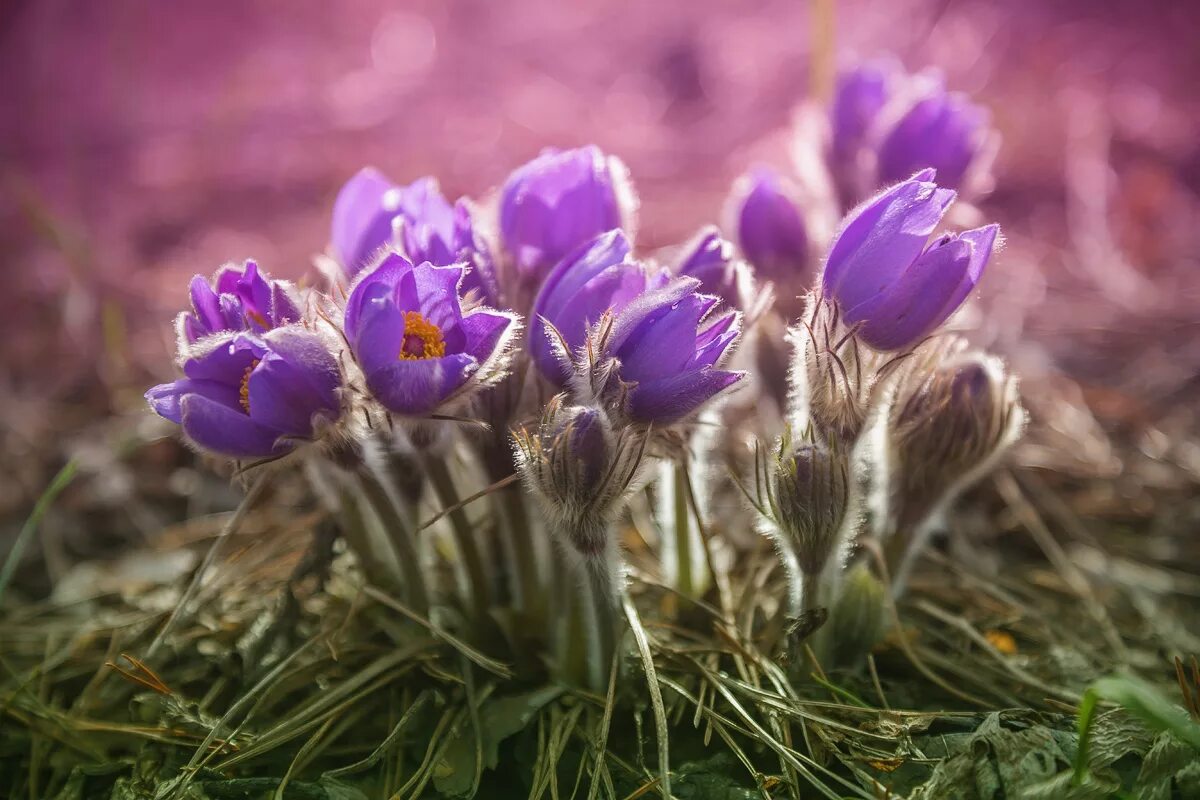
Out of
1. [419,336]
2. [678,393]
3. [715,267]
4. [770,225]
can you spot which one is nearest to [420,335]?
[419,336]

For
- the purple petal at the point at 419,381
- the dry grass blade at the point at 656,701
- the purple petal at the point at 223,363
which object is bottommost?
the dry grass blade at the point at 656,701

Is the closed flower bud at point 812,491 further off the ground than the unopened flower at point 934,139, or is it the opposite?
→ the unopened flower at point 934,139

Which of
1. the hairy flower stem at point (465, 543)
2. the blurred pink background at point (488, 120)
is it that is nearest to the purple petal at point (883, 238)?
the hairy flower stem at point (465, 543)

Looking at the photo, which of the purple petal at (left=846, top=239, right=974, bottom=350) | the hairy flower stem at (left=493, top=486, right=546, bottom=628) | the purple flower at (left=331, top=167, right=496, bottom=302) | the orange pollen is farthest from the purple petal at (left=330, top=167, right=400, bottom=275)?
the purple petal at (left=846, top=239, right=974, bottom=350)

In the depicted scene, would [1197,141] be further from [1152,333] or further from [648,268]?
[648,268]

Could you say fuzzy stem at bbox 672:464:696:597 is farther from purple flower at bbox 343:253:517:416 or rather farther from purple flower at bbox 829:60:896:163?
purple flower at bbox 829:60:896:163

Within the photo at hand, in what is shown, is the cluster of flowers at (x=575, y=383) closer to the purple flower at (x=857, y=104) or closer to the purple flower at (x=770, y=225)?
the purple flower at (x=770, y=225)

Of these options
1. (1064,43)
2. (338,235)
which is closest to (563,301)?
(338,235)

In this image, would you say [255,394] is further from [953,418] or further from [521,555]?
[953,418]
